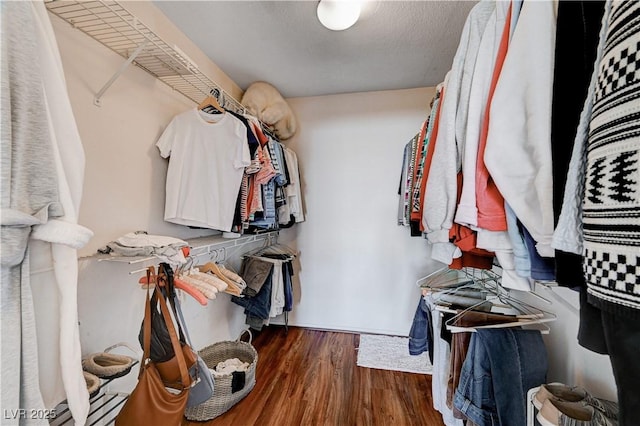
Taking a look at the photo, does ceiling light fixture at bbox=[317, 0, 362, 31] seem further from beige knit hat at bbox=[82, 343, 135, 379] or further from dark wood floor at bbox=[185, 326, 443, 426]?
dark wood floor at bbox=[185, 326, 443, 426]

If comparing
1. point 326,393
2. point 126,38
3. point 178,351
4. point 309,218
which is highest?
point 126,38

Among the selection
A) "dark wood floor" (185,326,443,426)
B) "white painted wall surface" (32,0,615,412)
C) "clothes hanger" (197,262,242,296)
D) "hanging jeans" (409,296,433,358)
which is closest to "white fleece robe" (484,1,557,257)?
"white painted wall surface" (32,0,615,412)

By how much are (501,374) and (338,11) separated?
183 centimetres

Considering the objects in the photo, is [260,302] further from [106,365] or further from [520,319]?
[520,319]

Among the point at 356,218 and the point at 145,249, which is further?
the point at 356,218

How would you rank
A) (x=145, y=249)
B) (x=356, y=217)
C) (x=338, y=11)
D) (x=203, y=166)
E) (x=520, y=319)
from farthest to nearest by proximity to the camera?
(x=356, y=217), (x=203, y=166), (x=338, y=11), (x=145, y=249), (x=520, y=319)

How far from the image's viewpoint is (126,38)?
3.88 ft

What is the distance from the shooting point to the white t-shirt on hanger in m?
1.50

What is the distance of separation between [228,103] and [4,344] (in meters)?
1.74

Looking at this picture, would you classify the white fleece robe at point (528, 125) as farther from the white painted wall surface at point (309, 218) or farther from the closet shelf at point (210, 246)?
the closet shelf at point (210, 246)

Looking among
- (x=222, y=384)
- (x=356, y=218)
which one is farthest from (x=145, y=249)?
(x=356, y=218)

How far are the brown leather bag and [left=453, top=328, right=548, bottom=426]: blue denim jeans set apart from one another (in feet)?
3.69

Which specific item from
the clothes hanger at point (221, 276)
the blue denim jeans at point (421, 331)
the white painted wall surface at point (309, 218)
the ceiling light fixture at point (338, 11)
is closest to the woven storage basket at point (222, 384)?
the white painted wall surface at point (309, 218)

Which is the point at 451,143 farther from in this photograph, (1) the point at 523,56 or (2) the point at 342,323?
(2) the point at 342,323
